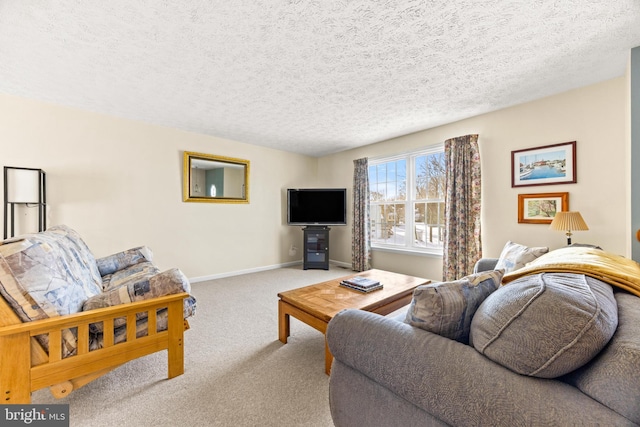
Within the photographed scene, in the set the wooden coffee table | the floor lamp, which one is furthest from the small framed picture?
the floor lamp

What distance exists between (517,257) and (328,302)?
69.8 inches

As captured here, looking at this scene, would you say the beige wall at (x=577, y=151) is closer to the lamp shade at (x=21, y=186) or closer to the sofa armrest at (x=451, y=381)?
the sofa armrest at (x=451, y=381)

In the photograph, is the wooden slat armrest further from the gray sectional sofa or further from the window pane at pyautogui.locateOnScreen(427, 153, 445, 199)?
the window pane at pyautogui.locateOnScreen(427, 153, 445, 199)

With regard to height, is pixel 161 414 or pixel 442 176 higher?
pixel 442 176

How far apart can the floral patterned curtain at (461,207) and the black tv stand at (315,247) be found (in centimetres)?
204

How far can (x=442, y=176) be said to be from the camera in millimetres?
3816

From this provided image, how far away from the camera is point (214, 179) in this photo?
420 centimetres


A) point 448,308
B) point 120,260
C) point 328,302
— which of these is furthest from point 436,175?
point 120,260

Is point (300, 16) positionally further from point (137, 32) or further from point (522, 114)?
point (522, 114)

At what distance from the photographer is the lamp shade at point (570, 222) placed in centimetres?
233

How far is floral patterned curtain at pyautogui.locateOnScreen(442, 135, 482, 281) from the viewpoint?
328 cm

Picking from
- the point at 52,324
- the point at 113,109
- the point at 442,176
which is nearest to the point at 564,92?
the point at 442,176

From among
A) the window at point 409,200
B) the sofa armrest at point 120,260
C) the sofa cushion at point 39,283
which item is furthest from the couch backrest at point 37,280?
the window at point 409,200

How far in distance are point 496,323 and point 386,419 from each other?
21.0 inches
